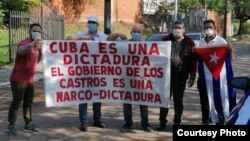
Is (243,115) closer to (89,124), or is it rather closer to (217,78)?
(217,78)

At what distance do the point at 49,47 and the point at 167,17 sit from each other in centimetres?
3812

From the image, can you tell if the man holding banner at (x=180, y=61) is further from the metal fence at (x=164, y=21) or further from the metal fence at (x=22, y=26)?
the metal fence at (x=164, y=21)

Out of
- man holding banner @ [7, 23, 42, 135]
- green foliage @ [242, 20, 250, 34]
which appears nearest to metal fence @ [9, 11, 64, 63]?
man holding banner @ [7, 23, 42, 135]

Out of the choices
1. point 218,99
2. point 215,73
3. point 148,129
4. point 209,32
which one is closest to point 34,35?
point 148,129

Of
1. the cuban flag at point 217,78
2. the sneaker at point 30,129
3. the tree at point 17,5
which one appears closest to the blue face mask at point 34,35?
the sneaker at point 30,129

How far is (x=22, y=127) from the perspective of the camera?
27.0ft

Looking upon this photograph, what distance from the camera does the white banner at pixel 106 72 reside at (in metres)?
7.76

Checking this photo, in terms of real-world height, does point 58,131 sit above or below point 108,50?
below

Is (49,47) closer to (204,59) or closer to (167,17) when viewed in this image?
(204,59)

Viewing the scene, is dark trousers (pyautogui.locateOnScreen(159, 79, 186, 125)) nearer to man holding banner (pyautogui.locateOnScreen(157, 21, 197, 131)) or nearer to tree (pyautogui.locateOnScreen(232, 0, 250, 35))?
man holding banner (pyautogui.locateOnScreen(157, 21, 197, 131))

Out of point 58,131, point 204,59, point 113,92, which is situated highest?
point 204,59

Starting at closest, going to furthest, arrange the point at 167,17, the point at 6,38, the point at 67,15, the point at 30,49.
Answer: the point at 30,49
the point at 6,38
the point at 67,15
the point at 167,17

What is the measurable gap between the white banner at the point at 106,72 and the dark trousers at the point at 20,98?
0.28m

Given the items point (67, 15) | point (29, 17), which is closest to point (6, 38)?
point (29, 17)
